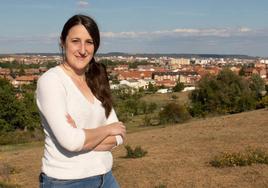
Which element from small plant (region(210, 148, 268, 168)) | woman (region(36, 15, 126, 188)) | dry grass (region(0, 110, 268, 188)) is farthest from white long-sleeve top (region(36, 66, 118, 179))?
small plant (region(210, 148, 268, 168))

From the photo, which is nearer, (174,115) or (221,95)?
(174,115)

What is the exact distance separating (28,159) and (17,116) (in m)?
30.5

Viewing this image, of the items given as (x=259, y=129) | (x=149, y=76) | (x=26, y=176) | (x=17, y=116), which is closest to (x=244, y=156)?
(x=26, y=176)

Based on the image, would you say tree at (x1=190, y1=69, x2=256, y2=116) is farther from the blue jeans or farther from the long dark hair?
the blue jeans

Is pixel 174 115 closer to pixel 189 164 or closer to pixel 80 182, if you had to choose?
pixel 189 164

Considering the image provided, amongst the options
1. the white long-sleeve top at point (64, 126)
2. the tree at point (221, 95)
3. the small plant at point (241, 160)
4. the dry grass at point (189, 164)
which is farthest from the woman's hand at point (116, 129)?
the tree at point (221, 95)

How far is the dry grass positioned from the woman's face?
6.91 meters

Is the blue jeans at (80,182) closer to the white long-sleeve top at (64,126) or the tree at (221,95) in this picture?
the white long-sleeve top at (64,126)

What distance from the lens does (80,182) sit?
2.49m

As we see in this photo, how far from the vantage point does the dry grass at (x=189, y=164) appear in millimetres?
9602

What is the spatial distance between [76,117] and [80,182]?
0.33m

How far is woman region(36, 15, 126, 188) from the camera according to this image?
7.92 feet

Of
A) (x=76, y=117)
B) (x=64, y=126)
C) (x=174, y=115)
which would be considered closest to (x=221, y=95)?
(x=174, y=115)

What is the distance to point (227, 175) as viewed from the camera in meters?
9.98
